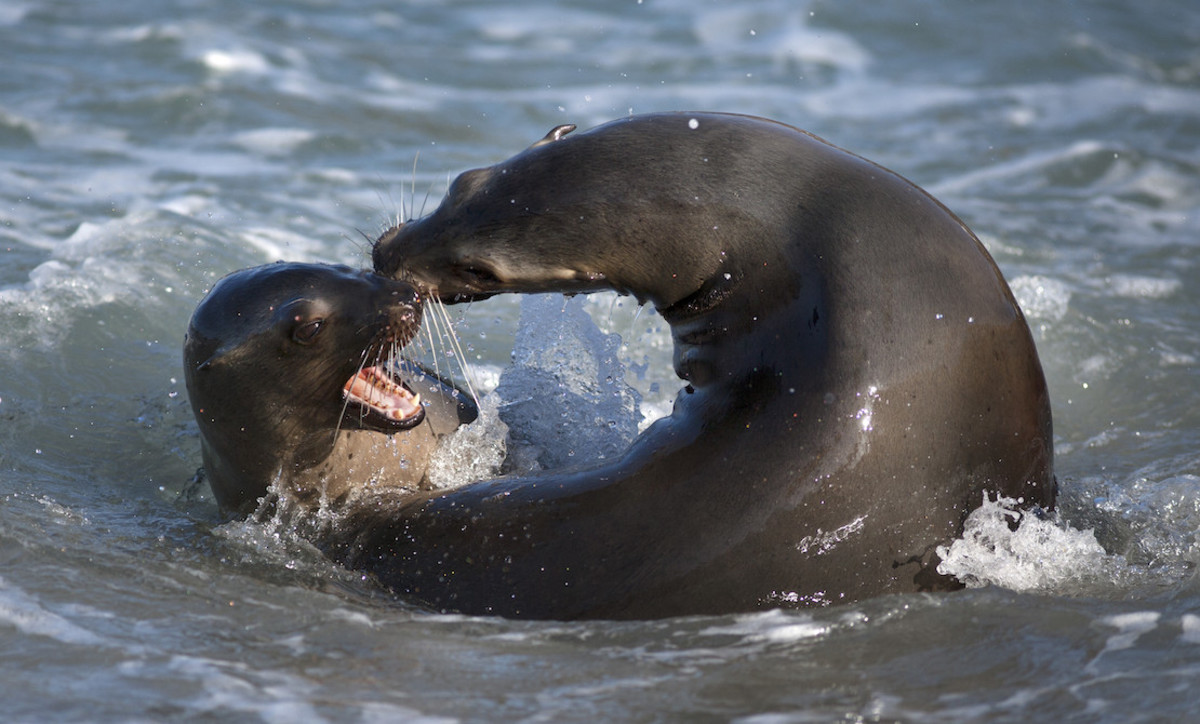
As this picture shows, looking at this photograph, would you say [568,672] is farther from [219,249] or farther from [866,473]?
[219,249]

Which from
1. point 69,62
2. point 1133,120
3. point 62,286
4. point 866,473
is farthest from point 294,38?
point 866,473

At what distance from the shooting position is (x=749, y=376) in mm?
3467

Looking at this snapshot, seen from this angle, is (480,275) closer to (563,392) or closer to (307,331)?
(307,331)

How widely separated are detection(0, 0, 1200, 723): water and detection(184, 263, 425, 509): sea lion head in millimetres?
261

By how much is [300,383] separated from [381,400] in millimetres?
280

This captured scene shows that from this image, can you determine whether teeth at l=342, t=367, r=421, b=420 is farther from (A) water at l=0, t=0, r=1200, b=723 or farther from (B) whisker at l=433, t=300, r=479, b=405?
(A) water at l=0, t=0, r=1200, b=723

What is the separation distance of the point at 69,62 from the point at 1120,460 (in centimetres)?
882

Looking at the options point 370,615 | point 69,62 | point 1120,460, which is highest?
point 69,62

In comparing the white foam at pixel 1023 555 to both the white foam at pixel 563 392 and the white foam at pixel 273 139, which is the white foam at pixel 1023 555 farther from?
the white foam at pixel 273 139

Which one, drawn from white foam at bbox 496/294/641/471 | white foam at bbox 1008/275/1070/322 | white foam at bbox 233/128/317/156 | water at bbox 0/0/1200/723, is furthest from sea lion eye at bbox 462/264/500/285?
white foam at bbox 233/128/317/156

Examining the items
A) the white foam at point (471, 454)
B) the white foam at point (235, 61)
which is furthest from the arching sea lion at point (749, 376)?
the white foam at point (235, 61)

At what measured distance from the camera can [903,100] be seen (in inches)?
446

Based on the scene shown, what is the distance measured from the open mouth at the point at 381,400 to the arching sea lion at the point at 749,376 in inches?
20.4

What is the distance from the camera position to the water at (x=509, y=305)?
10.1ft
